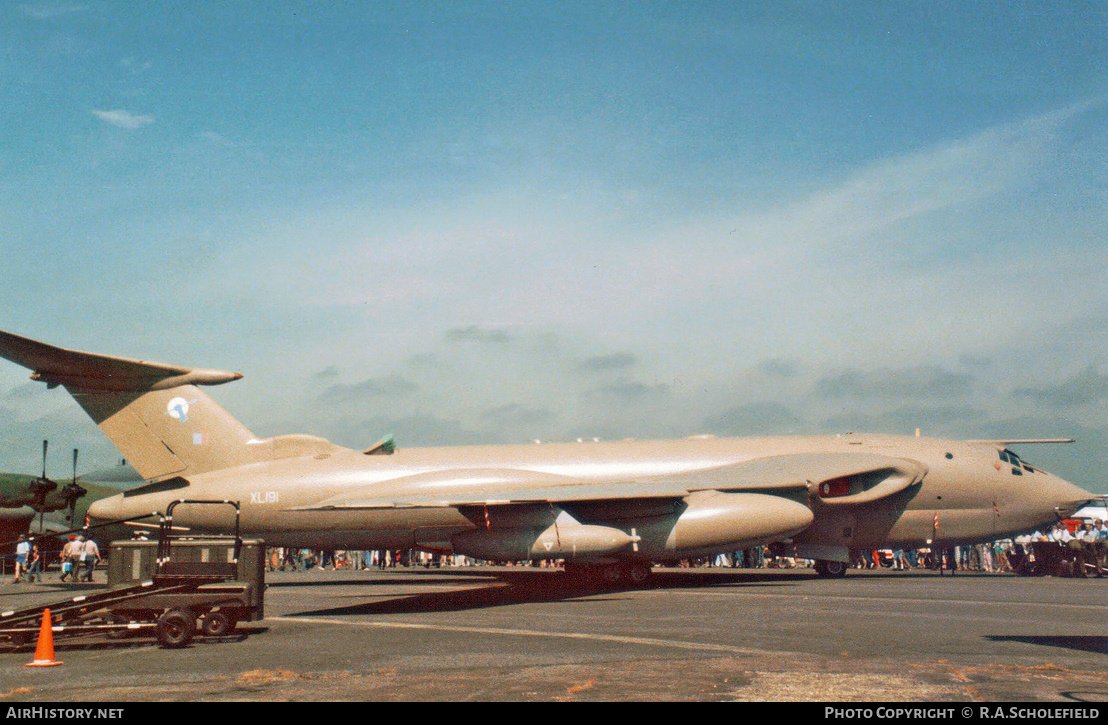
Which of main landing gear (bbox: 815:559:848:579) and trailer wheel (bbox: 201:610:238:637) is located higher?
trailer wheel (bbox: 201:610:238:637)

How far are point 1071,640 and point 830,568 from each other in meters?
13.9

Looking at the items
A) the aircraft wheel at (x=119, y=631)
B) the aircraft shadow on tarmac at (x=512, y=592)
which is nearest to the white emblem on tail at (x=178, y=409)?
the aircraft shadow on tarmac at (x=512, y=592)

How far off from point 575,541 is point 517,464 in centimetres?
393

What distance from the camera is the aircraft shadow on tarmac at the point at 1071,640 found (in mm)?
9883

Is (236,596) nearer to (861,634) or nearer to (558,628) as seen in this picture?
(558,628)

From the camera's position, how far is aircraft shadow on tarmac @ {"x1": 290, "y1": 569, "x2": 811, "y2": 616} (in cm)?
1666

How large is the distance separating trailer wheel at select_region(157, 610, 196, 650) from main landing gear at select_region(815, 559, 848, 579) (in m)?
17.7

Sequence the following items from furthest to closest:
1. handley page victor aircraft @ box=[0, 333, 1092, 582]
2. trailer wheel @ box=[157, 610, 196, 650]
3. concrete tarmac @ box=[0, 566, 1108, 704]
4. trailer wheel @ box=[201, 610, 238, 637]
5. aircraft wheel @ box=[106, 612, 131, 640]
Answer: handley page victor aircraft @ box=[0, 333, 1092, 582]
aircraft wheel @ box=[106, 612, 131, 640]
trailer wheel @ box=[201, 610, 238, 637]
trailer wheel @ box=[157, 610, 196, 650]
concrete tarmac @ box=[0, 566, 1108, 704]

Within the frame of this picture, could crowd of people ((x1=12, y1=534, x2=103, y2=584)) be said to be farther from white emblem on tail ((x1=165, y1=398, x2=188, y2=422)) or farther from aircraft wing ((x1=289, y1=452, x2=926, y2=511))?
aircraft wing ((x1=289, y1=452, x2=926, y2=511))

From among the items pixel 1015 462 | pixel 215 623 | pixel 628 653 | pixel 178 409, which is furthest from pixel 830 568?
pixel 178 409

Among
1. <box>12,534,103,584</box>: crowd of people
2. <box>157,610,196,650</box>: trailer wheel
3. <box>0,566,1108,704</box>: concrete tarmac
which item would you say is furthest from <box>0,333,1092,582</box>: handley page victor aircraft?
<box>12,534,103,584</box>: crowd of people

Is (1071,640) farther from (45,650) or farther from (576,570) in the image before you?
(576,570)

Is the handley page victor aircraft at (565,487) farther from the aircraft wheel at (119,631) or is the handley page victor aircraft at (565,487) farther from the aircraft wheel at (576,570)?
the aircraft wheel at (119,631)
